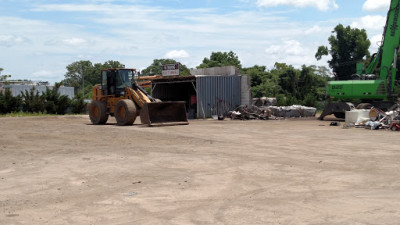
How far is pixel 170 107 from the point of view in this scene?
2398 cm

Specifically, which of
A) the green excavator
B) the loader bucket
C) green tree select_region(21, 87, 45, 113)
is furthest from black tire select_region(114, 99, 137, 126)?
green tree select_region(21, 87, 45, 113)

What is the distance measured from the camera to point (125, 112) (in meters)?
24.0

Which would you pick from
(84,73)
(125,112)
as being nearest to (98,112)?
(125,112)

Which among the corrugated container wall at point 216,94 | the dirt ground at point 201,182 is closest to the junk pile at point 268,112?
the corrugated container wall at point 216,94

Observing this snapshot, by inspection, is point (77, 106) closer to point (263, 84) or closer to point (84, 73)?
point (263, 84)

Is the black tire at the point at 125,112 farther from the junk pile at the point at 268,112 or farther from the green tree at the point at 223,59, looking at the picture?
the green tree at the point at 223,59

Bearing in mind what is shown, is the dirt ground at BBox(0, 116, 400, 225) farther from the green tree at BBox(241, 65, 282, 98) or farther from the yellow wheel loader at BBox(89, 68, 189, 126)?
the green tree at BBox(241, 65, 282, 98)

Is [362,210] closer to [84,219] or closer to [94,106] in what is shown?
[84,219]

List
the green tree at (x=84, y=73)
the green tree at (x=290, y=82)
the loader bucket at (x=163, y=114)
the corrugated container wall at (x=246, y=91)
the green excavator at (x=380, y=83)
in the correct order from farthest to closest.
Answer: the green tree at (x=84, y=73), the green tree at (x=290, y=82), the corrugated container wall at (x=246, y=91), the green excavator at (x=380, y=83), the loader bucket at (x=163, y=114)

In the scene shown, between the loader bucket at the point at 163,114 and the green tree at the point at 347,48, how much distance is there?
118 feet

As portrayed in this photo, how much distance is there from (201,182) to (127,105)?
15.5m

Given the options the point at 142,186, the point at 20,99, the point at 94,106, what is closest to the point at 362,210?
the point at 142,186

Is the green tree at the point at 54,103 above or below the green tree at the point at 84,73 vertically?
below

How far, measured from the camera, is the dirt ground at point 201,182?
261 inches
